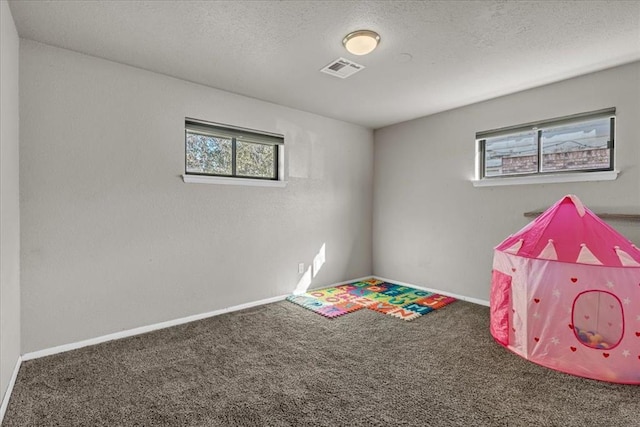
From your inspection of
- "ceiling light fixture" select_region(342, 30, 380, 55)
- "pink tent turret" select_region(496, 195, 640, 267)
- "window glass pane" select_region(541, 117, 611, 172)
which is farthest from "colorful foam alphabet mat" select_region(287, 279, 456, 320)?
"ceiling light fixture" select_region(342, 30, 380, 55)

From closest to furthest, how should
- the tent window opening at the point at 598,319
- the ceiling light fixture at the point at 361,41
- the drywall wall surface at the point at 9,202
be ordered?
the drywall wall surface at the point at 9,202 < the tent window opening at the point at 598,319 < the ceiling light fixture at the point at 361,41

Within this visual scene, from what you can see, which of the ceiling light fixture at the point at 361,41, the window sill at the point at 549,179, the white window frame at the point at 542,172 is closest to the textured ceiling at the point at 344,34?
the ceiling light fixture at the point at 361,41

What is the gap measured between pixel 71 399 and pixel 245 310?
67.7 inches

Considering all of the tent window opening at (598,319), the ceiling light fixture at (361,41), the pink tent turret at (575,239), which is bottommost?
the tent window opening at (598,319)

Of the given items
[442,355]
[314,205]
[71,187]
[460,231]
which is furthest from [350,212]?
[71,187]

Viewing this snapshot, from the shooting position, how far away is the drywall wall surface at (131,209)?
2.40 m

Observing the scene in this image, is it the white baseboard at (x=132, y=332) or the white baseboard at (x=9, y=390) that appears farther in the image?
the white baseboard at (x=132, y=332)

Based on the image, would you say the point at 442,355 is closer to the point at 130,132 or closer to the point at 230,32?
the point at 230,32

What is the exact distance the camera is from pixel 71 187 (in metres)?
2.51

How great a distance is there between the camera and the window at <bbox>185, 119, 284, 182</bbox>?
3.25 meters

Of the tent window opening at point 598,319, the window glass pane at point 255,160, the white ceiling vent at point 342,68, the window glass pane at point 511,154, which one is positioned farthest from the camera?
the window glass pane at point 255,160

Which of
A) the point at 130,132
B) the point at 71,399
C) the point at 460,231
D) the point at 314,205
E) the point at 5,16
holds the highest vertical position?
the point at 5,16

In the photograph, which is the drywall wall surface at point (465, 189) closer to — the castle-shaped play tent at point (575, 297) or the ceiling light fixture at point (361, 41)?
the castle-shaped play tent at point (575, 297)

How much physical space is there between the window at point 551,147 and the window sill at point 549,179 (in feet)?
0.40
